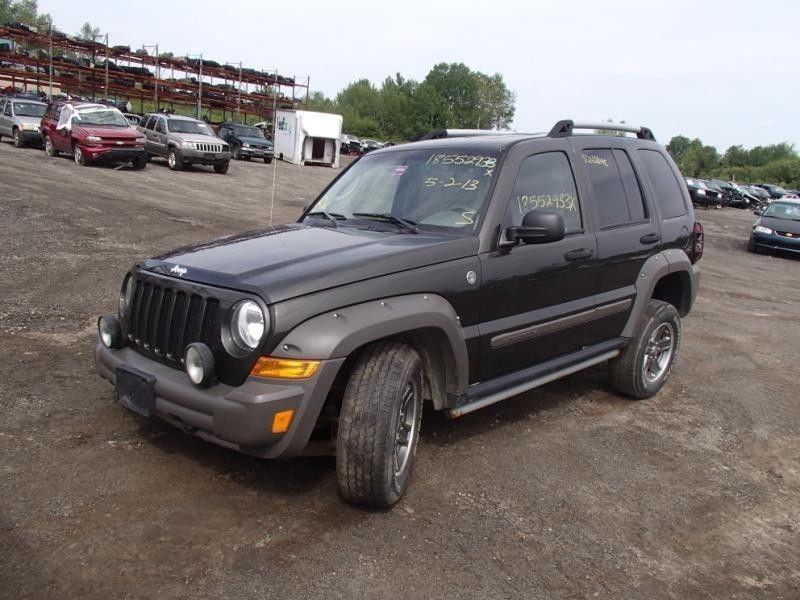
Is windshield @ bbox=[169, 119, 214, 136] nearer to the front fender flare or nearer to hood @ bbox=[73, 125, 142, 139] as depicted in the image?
hood @ bbox=[73, 125, 142, 139]

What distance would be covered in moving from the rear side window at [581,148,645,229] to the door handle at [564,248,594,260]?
292mm

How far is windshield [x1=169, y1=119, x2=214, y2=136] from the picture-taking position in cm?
2367

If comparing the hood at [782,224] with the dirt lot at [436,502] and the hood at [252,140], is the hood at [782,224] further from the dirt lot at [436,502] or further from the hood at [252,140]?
the hood at [252,140]

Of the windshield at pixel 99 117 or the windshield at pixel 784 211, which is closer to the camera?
the windshield at pixel 784 211

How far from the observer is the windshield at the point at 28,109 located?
2362 cm

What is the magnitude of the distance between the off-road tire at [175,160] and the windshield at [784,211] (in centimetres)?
1825

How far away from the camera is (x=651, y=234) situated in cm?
533

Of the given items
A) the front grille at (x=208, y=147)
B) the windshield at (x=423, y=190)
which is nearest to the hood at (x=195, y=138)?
the front grille at (x=208, y=147)

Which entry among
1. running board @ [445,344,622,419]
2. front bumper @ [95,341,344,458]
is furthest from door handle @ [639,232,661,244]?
front bumper @ [95,341,344,458]

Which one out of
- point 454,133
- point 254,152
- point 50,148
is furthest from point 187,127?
point 454,133

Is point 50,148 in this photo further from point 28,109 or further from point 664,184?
point 664,184

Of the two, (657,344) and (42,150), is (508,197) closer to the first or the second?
(657,344)

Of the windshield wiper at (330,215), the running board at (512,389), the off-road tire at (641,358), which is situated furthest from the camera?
the off-road tire at (641,358)

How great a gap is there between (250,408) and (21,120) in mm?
Answer: 24369
